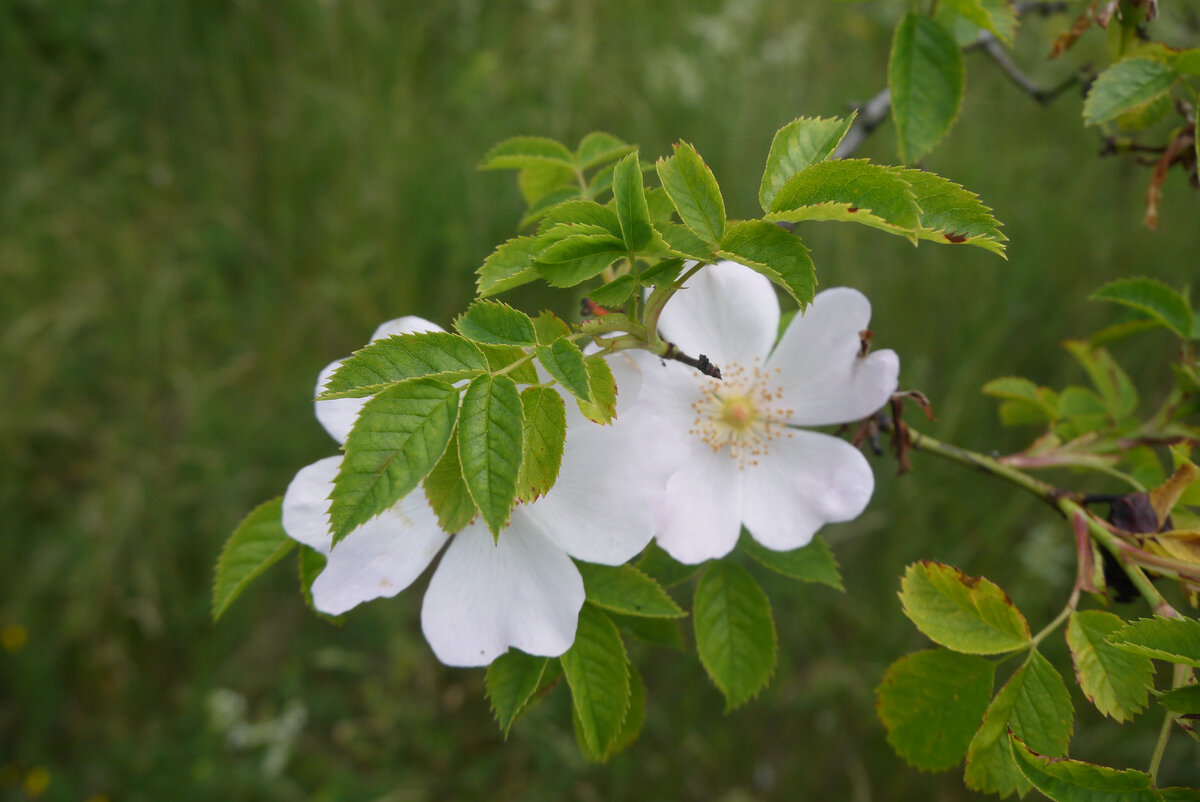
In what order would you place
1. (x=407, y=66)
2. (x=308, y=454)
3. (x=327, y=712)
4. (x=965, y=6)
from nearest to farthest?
(x=965, y=6)
(x=327, y=712)
(x=308, y=454)
(x=407, y=66)

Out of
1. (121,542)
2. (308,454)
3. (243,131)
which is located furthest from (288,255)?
(121,542)

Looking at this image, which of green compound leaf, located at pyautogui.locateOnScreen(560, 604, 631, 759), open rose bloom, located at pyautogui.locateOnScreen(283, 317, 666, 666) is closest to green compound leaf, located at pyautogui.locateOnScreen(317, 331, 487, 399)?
open rose bloom, located at pyautogui.locateOnScreen(283, 317, 666, 666)

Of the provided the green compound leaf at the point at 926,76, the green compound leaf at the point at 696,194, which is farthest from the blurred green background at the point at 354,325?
the green compound leaf at the point at 696,194

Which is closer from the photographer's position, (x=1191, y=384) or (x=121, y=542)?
(x=1191, y=384)

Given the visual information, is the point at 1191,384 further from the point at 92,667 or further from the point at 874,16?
the point at 92,667

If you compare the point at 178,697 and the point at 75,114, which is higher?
the point at 75,114

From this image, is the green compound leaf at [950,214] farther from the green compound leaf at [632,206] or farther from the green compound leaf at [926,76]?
the green compound leaf at [926,76]

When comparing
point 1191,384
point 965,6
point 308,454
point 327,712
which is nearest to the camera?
point 965,6

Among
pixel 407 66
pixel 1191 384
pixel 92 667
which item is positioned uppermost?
pixel 407 66
